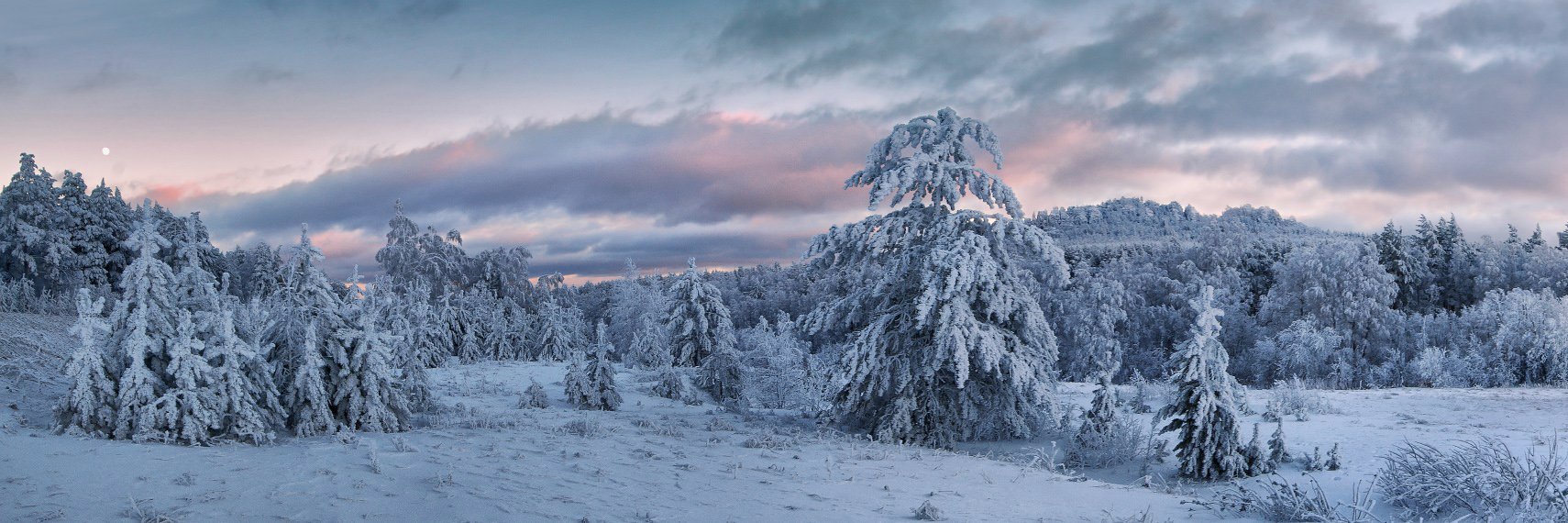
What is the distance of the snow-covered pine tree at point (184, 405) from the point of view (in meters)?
10.1

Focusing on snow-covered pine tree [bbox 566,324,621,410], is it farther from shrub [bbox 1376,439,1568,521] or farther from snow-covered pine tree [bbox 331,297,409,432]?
shrub [bbox 1376,439,1568,521]

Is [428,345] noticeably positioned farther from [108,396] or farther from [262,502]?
[262,502]

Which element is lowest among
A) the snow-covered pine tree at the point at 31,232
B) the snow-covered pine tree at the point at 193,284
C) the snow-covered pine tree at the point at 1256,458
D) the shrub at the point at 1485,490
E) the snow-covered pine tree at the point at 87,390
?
the snow-covered pine tree at the point at 1256,458

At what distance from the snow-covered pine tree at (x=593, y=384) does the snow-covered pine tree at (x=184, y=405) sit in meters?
7.64

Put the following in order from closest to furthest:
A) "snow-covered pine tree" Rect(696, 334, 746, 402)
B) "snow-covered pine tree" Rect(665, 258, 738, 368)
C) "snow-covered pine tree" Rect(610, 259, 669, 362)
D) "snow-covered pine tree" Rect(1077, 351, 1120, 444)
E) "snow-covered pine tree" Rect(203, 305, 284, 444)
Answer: "snow-covered pine tree" Rect(203, 305, 284, 444), "snow-covered pine tree" Rect(1077, 351, 1120, 444), "snow-covered pine tree" Rect(696, 334, 746, 402), "snow-covered pine tree" Rect(665, 258, 738, 368), "snow-covered pine tree" Rect(610, 259, 669, 362)

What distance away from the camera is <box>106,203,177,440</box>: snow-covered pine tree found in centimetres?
1025

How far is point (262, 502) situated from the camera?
762 cm

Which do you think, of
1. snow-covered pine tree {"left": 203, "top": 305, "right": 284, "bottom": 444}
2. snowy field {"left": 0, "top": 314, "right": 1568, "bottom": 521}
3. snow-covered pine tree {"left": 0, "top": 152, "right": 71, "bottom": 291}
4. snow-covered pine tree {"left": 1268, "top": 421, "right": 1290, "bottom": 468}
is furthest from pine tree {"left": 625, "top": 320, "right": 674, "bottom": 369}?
snow-covered pine tree {"left": 1268, "top": 421, "right": 1290, "bottom": 468}

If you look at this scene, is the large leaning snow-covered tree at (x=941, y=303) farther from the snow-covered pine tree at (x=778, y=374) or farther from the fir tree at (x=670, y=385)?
the fir tree at (x=670, y=385)

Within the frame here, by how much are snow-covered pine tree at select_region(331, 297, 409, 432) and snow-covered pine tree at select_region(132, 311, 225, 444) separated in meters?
1.64

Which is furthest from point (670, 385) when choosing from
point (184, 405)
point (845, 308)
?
point (184, 405)

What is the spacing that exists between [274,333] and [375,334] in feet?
5.88

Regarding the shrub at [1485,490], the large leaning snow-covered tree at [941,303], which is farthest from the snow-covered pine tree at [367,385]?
the shrub at [1485,490]

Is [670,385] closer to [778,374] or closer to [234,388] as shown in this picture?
[778,374]
